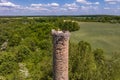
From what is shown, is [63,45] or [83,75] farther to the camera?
[83,75]

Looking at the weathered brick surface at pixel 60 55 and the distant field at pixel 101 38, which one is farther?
the distant field at pixel 101 38

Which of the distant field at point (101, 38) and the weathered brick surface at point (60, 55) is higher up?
the weathered brick surface at point (60, 55)

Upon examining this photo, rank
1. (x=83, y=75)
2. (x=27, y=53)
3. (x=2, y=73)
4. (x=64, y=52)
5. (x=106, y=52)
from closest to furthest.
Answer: (x=64, y=52) → (x=83, y=75) → (x=2, y=73) → (x=27, y=53) → (x=106, y=52)

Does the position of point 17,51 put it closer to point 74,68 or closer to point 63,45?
point 74,68

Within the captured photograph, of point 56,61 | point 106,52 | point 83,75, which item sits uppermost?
point 56,61

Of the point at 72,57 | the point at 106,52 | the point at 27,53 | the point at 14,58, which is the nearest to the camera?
the point at 72,57

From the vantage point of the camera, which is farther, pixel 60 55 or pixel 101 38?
pixel 101 38

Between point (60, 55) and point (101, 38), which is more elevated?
point (60, 55)

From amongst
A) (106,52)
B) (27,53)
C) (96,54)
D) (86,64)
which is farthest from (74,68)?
(106,52)

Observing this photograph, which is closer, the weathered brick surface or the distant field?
the weathered brick surface

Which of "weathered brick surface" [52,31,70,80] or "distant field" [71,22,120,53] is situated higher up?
"weathered brick surface" [52,31,70,80]

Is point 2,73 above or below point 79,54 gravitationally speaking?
below
